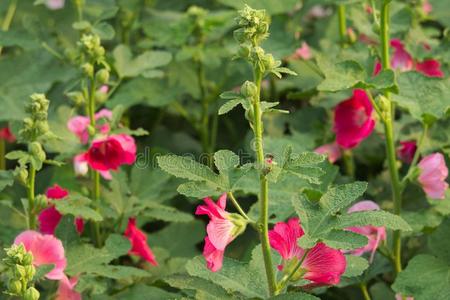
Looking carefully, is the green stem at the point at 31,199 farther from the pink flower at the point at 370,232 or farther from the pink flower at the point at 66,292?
the pink flower at the point at 370,232

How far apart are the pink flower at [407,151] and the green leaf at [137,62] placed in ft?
1.79

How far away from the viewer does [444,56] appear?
186cm

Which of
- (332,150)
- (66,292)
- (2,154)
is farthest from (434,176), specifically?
(2,154)

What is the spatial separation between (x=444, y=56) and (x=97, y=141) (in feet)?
2.35

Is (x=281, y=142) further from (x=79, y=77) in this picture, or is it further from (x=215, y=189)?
(x=215, y=189)

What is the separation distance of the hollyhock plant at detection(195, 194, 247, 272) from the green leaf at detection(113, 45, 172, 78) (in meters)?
0.76

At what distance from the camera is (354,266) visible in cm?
141

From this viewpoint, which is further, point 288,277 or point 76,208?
point 76,208

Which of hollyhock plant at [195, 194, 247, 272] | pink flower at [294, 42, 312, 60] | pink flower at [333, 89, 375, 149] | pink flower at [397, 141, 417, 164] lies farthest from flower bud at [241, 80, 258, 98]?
pink flower at [294, 42, 312, 60]

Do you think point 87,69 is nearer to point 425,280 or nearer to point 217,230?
point 217,230

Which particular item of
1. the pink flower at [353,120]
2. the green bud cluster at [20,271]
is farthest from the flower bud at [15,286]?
the pink flower at [353,120]

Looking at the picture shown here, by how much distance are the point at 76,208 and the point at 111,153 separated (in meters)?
0.20

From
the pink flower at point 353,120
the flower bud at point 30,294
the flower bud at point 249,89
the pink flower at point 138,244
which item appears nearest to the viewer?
the flower bud at point 249,89

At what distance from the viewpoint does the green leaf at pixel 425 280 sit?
4.75 feet
